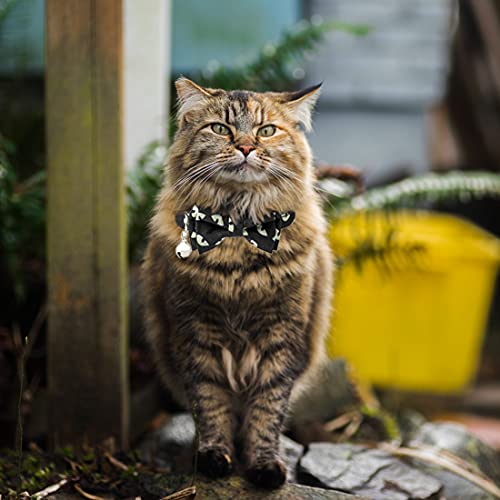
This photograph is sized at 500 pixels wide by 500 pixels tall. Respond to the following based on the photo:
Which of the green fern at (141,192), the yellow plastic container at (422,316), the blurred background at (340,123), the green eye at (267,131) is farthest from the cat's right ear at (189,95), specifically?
the yellow plastic container at (422,316)

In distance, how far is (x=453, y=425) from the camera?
2.98 meters

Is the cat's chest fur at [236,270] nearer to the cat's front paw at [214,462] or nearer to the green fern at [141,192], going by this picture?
the cat's front paw at [214,462]

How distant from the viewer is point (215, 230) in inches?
69.5

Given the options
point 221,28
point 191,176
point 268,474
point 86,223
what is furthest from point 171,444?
point 221,28

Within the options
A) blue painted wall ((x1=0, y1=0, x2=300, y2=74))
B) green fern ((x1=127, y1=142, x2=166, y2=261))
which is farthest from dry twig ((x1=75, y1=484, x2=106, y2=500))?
blue painted wall ((x1=0, y1=0, x2=300, y2=74))

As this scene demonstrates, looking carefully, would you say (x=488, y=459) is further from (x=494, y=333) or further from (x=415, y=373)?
(x=494, y=333)

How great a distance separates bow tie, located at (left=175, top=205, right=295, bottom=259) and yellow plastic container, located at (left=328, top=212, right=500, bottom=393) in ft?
8.27

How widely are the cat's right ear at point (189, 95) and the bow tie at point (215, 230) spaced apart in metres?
0.28

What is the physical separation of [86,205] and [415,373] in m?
2.81

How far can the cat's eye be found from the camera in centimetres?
179

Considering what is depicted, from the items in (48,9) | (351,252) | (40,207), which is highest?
(48,9)

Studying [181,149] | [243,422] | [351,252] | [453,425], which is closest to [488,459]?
[453,425]

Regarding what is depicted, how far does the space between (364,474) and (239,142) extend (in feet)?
3.86

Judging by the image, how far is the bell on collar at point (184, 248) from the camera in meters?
1.72
